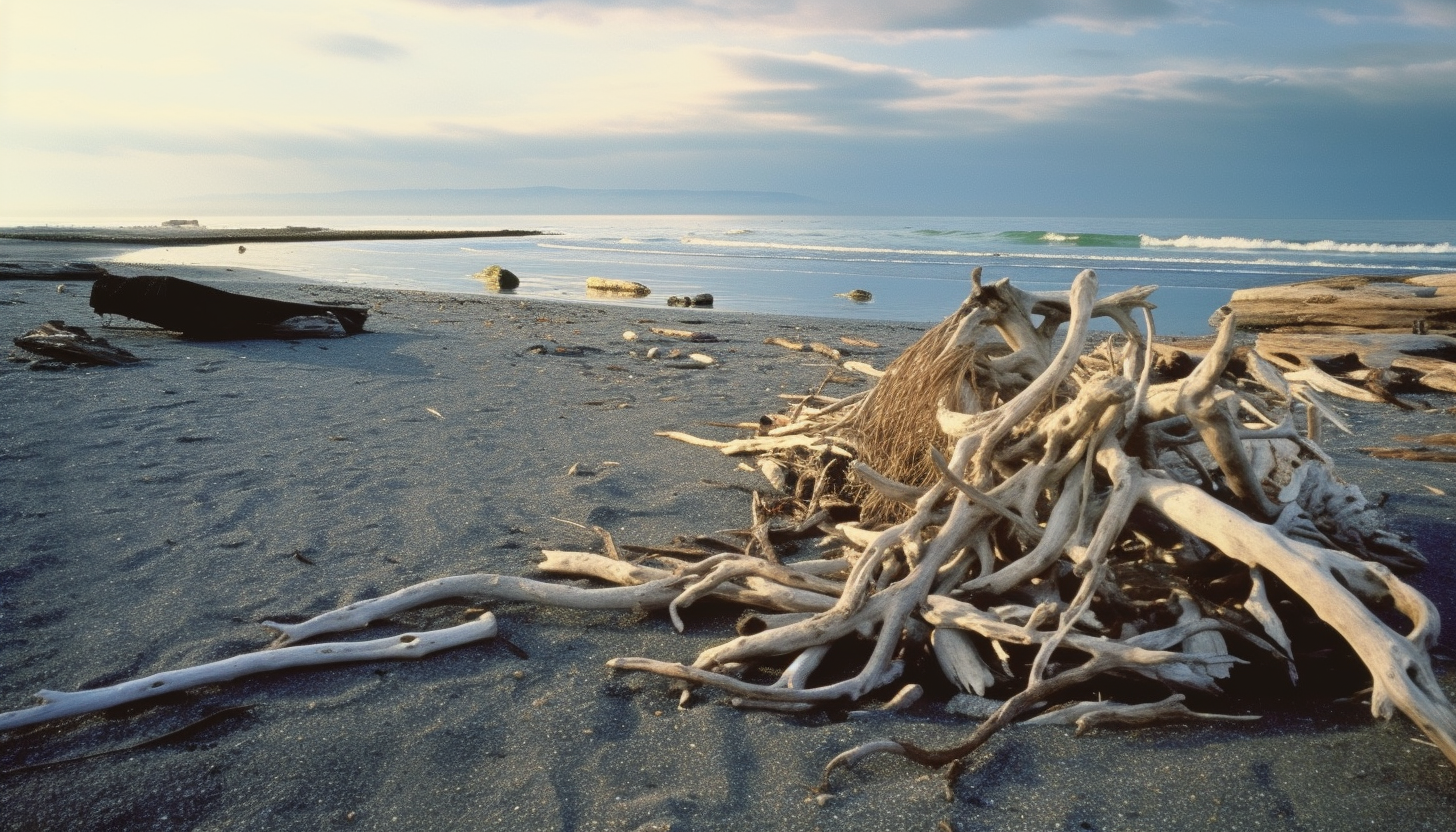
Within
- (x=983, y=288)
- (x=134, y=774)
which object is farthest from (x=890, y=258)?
(x=134, y=774)

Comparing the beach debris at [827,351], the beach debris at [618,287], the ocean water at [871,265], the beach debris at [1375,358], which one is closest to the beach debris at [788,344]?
the beach debris at [827,351]

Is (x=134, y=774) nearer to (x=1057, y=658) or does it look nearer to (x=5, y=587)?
(x=5, y=587)

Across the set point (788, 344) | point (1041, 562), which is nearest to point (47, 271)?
A: point (788, 344)

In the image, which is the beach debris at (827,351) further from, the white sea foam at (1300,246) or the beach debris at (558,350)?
the white sea foam at (1300,246)

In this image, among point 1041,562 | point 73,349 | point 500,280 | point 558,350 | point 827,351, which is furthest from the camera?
point 500,280

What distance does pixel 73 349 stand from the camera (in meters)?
7.50

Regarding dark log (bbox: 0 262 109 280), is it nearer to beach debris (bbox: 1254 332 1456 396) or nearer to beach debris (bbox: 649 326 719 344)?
beach debris (bbox: 649 326 719 344)

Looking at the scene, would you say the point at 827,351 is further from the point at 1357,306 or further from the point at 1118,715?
the point at 1118,715

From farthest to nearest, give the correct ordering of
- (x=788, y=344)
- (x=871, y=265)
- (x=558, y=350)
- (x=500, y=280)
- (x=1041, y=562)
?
1. (x=871, y=265)
2. (x=500, y=280)
3. (x=788, y=344)
4. (x=558, y=350)
5. (x=1041, y=562)

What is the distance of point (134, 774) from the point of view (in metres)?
2.41

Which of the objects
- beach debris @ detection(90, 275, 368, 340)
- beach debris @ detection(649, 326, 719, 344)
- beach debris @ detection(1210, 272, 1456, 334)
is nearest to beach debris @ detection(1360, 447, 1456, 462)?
beach debris @ detection(1210, 272, 1456, 334)

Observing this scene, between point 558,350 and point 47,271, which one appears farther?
point 47,271

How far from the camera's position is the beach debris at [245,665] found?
8.67 ft

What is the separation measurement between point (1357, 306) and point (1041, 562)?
8715 millimetres
